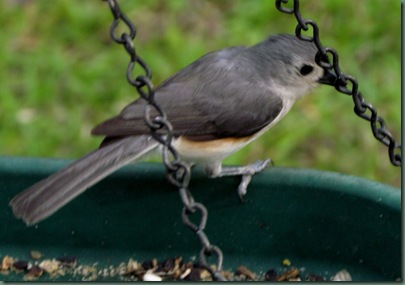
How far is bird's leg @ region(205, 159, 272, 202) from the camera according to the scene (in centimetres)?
419

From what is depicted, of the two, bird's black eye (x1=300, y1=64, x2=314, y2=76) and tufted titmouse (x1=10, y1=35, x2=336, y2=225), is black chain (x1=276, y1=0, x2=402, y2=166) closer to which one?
tufted titmouse (x1=10, y1=35, x2=336, y2=225)

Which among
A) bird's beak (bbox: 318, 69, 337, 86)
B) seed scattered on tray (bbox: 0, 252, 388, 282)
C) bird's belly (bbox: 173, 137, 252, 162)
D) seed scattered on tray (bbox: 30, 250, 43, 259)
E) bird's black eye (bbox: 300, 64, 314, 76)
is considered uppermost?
bird's black eye (bbox: 300, 64, 314, 76)

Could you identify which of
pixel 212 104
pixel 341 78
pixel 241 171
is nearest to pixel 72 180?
pixel 241 171

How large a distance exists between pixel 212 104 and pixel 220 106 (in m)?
0.04

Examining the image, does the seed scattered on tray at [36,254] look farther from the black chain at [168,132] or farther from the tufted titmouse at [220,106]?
the black chain at [168,132]

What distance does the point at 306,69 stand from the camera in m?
4.79

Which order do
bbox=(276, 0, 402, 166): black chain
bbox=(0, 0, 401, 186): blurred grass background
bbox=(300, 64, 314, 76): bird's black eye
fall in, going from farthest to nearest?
bbox=(0, 0, 401, 186): blurred grass background → bbox=(300, 64, 314, 76): bird's black eye → bbox=(276, 0, 402, 166): black chain

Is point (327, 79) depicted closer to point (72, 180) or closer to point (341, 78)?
point (341, 78)

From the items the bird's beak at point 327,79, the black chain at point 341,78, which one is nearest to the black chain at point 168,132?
the black chain at point 341,78

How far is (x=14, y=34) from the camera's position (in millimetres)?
7480

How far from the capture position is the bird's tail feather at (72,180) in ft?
12.6

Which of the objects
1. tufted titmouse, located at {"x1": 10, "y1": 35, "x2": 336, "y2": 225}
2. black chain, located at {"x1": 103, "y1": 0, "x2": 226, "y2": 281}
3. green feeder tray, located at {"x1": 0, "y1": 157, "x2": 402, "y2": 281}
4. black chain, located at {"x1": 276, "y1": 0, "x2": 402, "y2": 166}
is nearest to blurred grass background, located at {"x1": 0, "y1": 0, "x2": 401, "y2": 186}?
tufted titmouse, located at {"x1": 10, "y1": 35, "x2": 336, "y2": 225}

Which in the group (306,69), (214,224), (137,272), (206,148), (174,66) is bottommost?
(137,272)

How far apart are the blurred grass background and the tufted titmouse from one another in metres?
1.71
